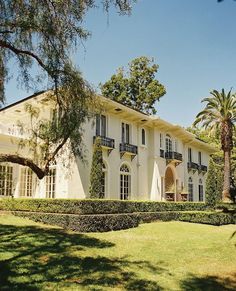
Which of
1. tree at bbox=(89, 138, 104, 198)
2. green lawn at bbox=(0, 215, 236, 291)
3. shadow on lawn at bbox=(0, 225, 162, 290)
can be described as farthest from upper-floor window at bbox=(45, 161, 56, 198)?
shadow on lawn at bbox=(0, 225, 162, 290)

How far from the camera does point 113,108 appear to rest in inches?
1035

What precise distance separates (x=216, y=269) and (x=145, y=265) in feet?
7.27

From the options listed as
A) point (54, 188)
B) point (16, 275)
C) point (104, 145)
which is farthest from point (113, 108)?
point (16, 275)

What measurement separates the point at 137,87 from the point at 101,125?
2835 cm

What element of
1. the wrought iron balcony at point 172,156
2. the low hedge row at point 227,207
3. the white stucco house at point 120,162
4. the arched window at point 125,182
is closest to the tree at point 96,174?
the white stucco house at point 120,162

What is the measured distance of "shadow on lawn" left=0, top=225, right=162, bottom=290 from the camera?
8641mm

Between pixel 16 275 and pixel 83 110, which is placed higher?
pixel 83 110

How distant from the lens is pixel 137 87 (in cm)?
5297

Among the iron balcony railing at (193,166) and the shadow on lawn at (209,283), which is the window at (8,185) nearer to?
the shadow on lawn at (209,283)

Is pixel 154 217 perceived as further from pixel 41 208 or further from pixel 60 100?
pixel 60 100

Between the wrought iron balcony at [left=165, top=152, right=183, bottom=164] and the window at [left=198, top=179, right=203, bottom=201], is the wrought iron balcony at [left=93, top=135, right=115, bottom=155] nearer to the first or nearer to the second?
the wrought iron balcony at [left=165, top=152, right=183, bottom=164]

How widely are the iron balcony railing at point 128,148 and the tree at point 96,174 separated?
4619mm

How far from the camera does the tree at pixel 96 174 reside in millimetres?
Result: 21688

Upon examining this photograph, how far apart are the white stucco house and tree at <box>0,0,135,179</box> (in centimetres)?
759
